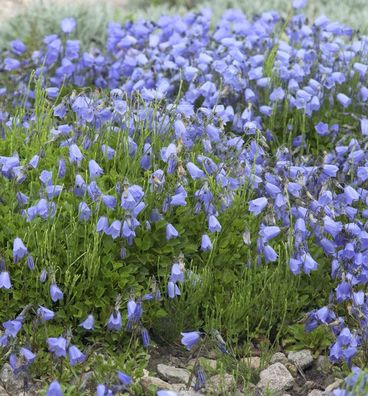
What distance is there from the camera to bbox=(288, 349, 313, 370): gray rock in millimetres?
4188

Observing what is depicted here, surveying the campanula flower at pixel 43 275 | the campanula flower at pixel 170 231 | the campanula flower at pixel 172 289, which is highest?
the campanula flower at pixel 170 231

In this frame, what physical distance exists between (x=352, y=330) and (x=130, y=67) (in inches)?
122

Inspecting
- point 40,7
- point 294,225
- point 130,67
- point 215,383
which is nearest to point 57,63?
point 130,67

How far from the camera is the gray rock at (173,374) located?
3998mm

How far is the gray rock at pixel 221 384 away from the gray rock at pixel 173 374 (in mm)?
141

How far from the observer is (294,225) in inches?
171

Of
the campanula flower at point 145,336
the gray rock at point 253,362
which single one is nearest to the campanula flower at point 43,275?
the campanula flower at point 145,336

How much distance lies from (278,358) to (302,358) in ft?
0.39

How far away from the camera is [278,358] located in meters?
4.25

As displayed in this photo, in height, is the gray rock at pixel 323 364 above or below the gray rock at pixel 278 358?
above

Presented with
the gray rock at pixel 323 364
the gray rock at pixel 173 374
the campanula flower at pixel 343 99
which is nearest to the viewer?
the gray rock at pixel 173 374

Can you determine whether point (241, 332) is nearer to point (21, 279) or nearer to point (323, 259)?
point (323, 259)

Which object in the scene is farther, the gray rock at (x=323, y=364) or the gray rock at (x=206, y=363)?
the gray rock at (x=323, y=364)

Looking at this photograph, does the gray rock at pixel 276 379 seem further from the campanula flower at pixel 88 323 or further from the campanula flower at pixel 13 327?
the campanula flower at pixel 13 327
